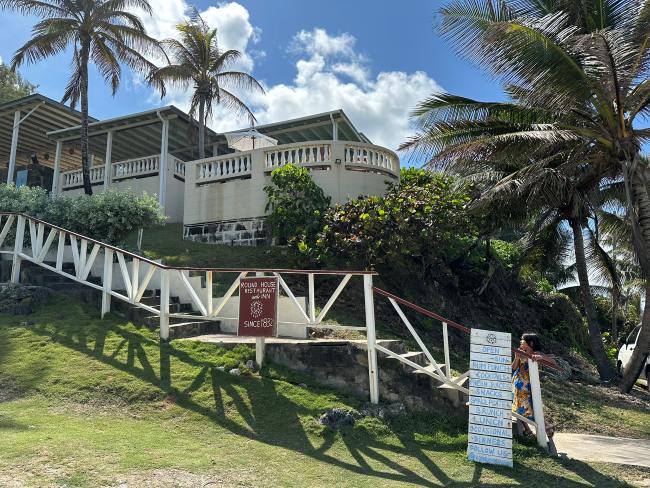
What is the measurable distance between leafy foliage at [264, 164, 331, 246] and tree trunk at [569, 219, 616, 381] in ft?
19.2

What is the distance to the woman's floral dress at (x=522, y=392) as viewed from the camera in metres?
6.19

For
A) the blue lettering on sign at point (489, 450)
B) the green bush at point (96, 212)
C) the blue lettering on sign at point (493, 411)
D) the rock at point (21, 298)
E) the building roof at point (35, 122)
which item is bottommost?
the blue lettering on sign at point (489, 450)

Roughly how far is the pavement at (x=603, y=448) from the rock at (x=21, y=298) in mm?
8566

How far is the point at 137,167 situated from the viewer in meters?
18.6

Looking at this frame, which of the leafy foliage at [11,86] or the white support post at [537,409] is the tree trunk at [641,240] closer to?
the white support post at [537,409]

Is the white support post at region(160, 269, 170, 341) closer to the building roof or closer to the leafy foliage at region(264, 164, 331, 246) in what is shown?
the leafy foliage at region(264, 164, 331, 246)

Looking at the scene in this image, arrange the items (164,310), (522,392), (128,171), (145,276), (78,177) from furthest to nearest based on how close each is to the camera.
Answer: (78,177) < (128,171) < (145,276) < (164,310) < (522,392)

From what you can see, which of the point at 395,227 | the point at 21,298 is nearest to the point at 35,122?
the point at 21,298

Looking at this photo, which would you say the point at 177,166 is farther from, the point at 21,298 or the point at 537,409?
the point at 537,409

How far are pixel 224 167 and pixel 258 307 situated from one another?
8221mm

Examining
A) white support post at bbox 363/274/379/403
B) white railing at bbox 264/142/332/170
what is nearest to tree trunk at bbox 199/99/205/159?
white railing at bbox 264/142/332/170

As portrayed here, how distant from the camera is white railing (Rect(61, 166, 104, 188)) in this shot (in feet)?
62.8

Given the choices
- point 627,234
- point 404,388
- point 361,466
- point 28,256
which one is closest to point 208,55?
point 28,256

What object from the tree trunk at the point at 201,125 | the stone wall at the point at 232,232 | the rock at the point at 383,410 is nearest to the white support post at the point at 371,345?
the rock at the point at 383,410
